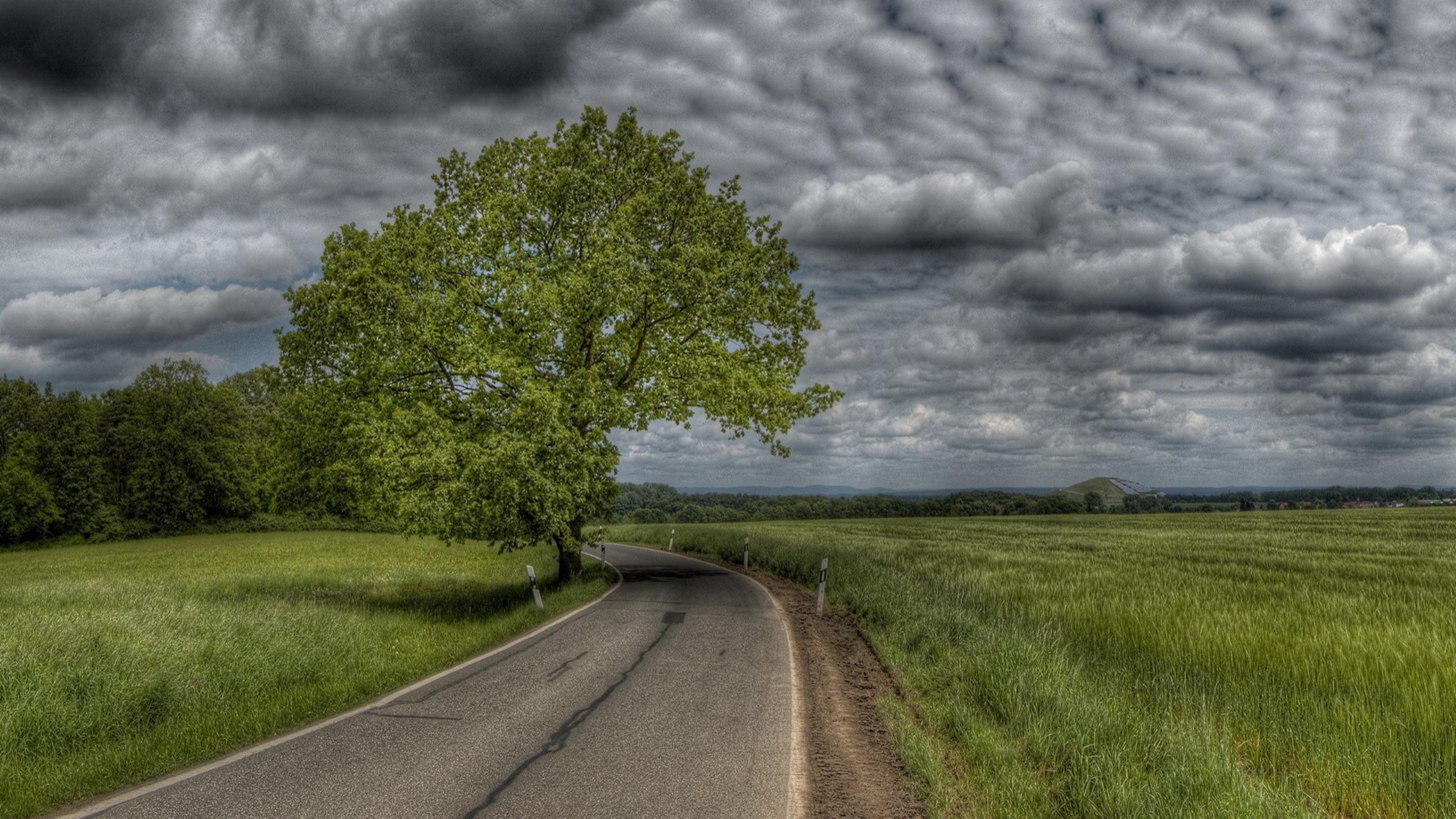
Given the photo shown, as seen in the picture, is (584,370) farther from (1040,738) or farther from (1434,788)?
(1434,788)

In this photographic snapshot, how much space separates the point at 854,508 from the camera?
96.0 metres

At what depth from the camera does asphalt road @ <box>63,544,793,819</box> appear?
5.67m

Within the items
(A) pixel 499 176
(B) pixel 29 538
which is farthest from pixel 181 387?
(A) pixel 499 176

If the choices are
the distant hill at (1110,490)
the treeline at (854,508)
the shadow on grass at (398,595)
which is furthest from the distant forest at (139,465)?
the distant hill at (1110,490)

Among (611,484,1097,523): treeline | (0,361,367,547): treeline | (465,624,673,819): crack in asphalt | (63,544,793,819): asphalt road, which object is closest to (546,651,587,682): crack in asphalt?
(63,544,793,819): asphalt road

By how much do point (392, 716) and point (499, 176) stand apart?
17378 millimetres

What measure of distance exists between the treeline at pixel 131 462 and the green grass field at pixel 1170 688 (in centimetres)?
5206

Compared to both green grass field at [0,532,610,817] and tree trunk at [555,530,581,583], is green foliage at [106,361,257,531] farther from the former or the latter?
tree trunk at [555,530,581,583]

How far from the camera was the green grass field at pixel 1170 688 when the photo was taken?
572cm

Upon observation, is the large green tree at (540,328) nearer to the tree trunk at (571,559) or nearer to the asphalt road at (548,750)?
the tree trunk at (571,559)

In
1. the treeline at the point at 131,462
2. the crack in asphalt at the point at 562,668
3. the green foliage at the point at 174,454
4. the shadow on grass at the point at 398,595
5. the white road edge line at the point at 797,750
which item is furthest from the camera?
the green foliage at the point at 174,454

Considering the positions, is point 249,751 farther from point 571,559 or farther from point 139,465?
point 139,465

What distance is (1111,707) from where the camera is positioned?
740 cm

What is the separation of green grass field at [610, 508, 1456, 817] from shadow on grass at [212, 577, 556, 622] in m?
8.64
